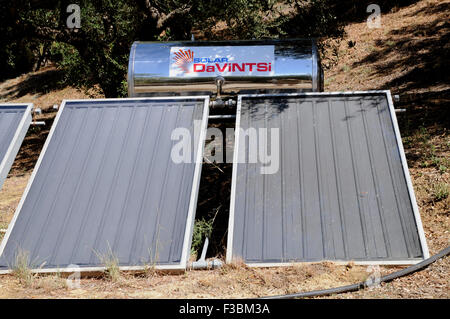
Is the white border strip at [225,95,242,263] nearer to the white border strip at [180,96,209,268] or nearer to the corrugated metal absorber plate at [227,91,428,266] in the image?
the corrugated metal absorber plate at [227,91,428,266]

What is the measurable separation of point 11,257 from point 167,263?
86.1 inches

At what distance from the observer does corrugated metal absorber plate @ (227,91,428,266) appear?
19.9 ft

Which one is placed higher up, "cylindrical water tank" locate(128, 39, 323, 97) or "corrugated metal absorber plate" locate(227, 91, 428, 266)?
"cylindrical water tank" locate(128, 39, 323, 97)

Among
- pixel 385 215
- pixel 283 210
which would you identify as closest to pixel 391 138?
pixel 385 215

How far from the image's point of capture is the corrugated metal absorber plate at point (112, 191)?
6125mm

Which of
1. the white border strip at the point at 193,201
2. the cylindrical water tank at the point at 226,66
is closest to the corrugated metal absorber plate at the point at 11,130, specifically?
the cylindrical water tank at the point at 226,66

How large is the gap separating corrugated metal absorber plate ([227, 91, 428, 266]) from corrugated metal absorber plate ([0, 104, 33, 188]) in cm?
368

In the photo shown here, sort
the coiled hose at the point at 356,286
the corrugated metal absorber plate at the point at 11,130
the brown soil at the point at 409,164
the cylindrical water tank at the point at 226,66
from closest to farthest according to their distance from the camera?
1. the coiled hose at the point at 356,286
2. the brown soil at the point at 409,164
3. the corrugated metal absorber plate at the point at 11,130
4. the cylindrical water tank at the point at 226,66

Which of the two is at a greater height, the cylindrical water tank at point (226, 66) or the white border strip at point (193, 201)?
the cylindrical water tank at point (226, 66)

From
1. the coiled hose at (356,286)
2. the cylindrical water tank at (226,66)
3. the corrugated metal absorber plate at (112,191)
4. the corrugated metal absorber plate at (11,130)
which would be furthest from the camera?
the cylindrical water tank at (226,66)

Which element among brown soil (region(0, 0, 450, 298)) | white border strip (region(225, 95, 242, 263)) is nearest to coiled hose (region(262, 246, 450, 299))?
brown soil (region(0, 0, 450, 298))

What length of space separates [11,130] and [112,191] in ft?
8.13

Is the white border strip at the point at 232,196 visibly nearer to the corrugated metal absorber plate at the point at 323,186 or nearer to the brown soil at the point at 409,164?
the corrugated metal absorber plate at the point at 323,186

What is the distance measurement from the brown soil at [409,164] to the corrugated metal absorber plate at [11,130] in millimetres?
2116
